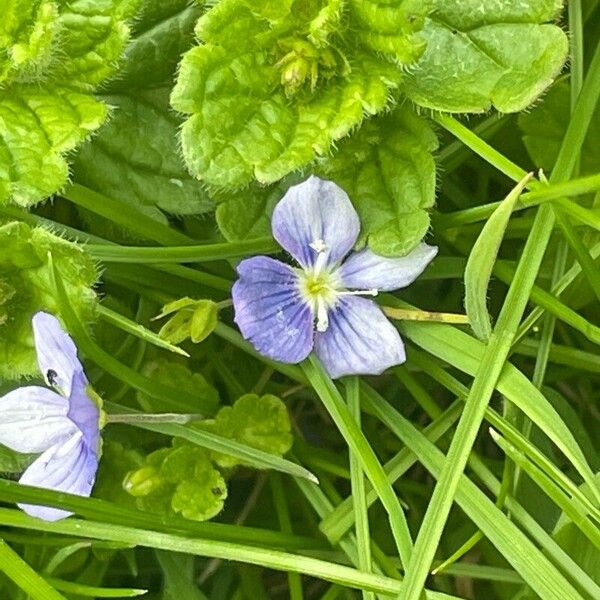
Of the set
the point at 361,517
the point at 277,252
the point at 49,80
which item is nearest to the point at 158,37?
the point at 49,80

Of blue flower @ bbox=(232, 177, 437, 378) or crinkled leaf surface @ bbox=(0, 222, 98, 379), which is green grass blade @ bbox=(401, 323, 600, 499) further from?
crinkled leaf surface @ bbox=(0, 222, 98, 379)

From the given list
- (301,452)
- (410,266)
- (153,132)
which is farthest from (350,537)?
(153,132)

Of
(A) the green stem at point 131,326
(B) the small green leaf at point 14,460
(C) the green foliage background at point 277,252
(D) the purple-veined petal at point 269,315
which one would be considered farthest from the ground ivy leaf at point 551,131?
(B) the small green leaf at point 14,460

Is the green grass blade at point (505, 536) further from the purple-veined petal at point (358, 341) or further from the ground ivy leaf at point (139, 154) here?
Result: the ground ivy leaf at point (139, 154)

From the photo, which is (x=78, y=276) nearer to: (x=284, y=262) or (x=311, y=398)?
(x=284, y=262)

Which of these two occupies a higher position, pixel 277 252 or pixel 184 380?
pixel 277 252

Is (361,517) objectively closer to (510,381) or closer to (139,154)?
(510,381)
